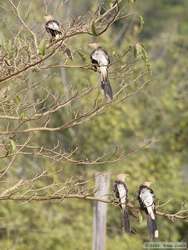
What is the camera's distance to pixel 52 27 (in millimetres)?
5766

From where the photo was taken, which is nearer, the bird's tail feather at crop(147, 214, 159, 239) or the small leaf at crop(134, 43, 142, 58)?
the small leaf at crop(134, 43, 142, 58)

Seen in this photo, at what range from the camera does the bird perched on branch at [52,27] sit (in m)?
5.64

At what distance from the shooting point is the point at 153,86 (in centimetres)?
1379

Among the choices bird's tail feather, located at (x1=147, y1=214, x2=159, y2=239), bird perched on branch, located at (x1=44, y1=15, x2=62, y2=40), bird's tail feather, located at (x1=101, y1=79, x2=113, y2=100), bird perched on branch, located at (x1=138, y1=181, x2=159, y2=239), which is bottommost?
bird's tail feather, located at (x1=147, y1=214, x2=159, y2=239)

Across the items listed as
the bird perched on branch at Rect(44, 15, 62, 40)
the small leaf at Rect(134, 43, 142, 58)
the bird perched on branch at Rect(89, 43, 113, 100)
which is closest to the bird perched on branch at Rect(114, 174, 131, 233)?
the bird perched on branch at Rect(89, 43, 113, 100)

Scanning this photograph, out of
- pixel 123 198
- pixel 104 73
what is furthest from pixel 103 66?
pixel 123 198

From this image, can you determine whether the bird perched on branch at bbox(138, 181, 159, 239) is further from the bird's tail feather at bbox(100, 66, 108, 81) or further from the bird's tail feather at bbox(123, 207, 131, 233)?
the bird's tail feather at bbox(100, 66, 108, 81)

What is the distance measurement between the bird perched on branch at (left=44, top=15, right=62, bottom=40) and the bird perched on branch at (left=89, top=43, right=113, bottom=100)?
14.6 inches

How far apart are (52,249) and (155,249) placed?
1.27 meters

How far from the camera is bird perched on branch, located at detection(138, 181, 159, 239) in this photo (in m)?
5.89

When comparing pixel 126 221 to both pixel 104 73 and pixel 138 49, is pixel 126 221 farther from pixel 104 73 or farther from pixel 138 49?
pixel 138 49

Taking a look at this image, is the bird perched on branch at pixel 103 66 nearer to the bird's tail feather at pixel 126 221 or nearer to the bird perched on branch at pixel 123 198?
the bird perched on branch at pixel 123 198

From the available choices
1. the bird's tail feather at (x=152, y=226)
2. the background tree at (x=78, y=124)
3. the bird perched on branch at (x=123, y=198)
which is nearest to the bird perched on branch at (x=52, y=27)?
the background tree at (x=78, y=124)

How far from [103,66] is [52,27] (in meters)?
0.46
